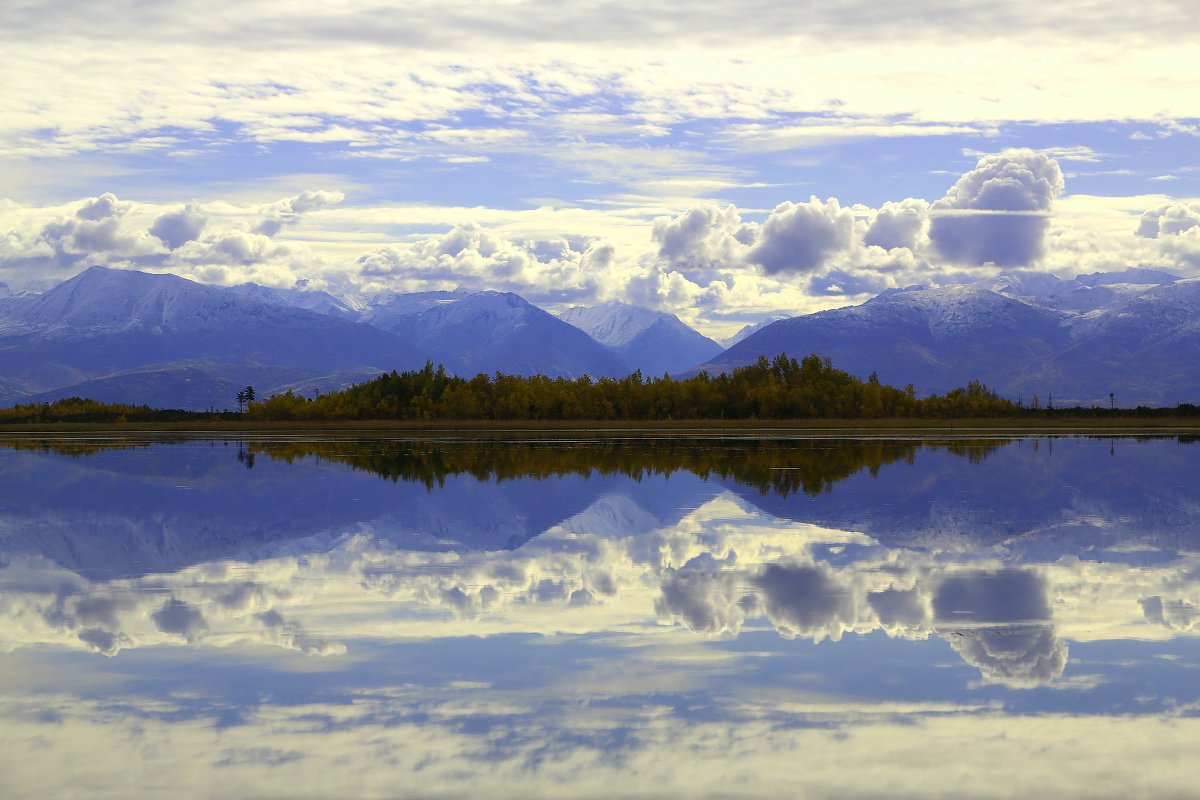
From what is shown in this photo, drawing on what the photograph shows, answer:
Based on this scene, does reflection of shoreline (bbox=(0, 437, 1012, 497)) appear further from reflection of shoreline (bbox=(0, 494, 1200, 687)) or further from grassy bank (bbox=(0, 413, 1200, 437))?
grassy bank (bbox=(0, 413, 1200, 437))

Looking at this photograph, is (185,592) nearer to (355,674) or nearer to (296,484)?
(355,674)

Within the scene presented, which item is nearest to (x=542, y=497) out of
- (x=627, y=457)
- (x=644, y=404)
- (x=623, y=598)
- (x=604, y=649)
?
(x=623, y=598)

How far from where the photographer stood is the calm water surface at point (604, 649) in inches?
563

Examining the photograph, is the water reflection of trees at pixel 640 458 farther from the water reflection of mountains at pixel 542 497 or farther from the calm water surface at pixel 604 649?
the calm water surface at pixel 604 649

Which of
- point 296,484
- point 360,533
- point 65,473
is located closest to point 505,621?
point 360,533

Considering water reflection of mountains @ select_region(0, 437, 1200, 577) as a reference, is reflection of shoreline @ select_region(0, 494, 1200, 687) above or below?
below

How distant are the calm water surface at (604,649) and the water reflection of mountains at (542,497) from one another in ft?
1.21

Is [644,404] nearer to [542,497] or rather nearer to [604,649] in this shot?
[542,497]

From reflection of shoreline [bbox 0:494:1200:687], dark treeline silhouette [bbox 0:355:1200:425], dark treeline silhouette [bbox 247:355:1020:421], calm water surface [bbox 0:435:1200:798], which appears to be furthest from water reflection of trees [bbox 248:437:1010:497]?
dark treeline silhouette [bbox 247:355:1020:421]

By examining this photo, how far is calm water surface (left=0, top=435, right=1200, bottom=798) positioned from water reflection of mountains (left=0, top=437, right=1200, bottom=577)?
368 mm

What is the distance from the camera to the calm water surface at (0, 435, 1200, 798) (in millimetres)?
14297

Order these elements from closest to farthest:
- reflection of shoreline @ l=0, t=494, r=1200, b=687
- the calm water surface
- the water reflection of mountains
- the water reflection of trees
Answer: the calm water surface, reflection of shoreline @ l=0, t=494, r=1200, b=687, the water reflection of mountains, the water reflection of trees

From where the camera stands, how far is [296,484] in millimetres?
55812

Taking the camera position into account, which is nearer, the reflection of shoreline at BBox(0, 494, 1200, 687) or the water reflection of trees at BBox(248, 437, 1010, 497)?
the reflection of shoreline at BBox(0, 494, 1200, 687)
